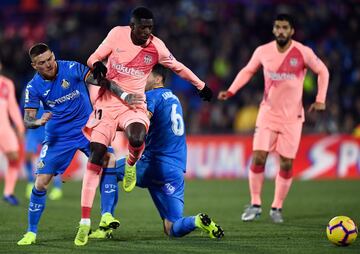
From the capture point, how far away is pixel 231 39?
23.5m

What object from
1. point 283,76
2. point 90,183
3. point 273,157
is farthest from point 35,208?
point 273,157

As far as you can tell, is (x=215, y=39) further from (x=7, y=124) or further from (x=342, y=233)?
(x=342, y=233)

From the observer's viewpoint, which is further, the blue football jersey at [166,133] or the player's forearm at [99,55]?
the blue football jersey at [166,133]

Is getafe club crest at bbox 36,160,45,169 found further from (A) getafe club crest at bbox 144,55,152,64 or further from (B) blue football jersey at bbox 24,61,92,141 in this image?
(A) getafe club crest at bbox 144,55,152,64

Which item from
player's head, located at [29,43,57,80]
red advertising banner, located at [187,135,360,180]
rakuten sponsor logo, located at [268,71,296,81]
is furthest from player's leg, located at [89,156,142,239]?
red advertising banner, located at [187,135,360,180]

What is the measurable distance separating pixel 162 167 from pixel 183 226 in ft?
2.42

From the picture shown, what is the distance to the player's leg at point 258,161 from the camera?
11.9 meters

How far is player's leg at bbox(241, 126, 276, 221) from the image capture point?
39.2ft

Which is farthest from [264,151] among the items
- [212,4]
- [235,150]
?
[212,4]

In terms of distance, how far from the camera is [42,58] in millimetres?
9328

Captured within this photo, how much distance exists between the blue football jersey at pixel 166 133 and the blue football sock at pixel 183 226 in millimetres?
689

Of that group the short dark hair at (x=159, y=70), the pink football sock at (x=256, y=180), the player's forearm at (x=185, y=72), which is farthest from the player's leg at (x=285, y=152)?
the short dark hair at (x=159, y=70)

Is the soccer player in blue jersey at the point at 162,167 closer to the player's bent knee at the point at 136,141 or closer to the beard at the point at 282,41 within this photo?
the player's bent knee at the point at 136,141

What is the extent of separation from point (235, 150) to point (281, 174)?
852 centimetres
